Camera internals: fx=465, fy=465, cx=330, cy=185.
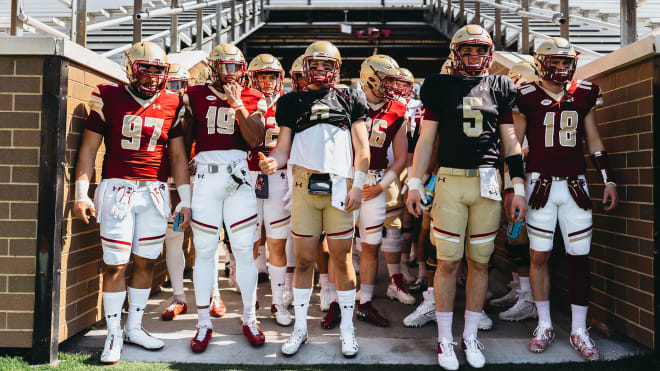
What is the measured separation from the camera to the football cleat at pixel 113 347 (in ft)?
9.53

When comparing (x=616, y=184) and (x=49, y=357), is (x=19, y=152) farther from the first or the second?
(x=616, y=184)

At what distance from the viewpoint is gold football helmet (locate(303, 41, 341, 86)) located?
3113 mm

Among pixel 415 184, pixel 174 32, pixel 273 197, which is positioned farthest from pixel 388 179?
pixel 174 32

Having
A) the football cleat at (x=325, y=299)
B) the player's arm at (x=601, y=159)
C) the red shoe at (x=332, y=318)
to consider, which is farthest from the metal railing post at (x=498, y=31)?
the red shoe at (x=332, y=318)

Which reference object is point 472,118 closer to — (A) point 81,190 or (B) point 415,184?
(B) point 415,184

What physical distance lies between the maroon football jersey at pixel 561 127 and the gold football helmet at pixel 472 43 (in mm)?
496

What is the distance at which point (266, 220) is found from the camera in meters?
3.83

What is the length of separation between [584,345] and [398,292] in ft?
5.30

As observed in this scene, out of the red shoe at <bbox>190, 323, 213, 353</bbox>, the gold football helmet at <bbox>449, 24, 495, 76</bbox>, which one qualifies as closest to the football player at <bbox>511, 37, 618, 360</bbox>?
the gold football helmet at <bbox>449, 24, 495, 76</bbox>

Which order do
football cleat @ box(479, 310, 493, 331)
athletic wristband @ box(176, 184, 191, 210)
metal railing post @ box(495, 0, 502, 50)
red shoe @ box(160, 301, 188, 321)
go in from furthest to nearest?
metal railing post @ box(495, 0, 502, 50), red shoe @ box(160, 301, 188, 321), football cleat @ box(479, 310, 493, 331), athletic wristband @ box(176, 184, 191, 210)

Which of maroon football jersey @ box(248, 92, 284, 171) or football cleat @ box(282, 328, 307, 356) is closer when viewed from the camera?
football cleat @ box(282, 328, 307, 356)

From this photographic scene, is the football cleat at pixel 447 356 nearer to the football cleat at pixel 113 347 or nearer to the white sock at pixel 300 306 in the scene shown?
the white sock at pixel 300 306

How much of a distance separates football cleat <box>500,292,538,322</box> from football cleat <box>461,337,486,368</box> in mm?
869

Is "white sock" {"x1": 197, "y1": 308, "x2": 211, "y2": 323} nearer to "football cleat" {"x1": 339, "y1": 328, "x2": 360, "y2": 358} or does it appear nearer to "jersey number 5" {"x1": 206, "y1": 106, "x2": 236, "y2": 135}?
"football cleat" {"x1": 339, "y1": 328, "x2": 360, "y2": 358}
